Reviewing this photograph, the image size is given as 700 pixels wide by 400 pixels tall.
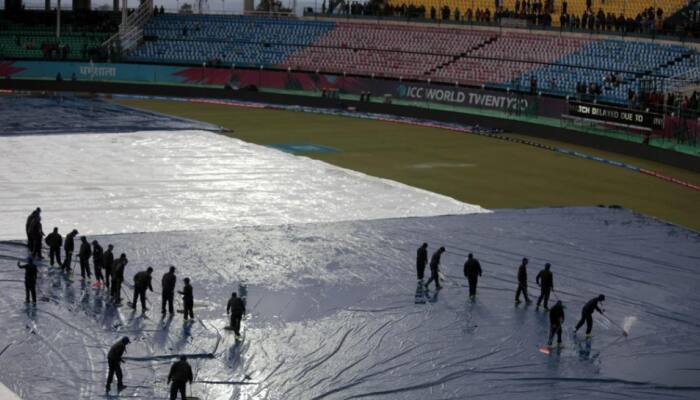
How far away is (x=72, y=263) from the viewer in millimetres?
29484

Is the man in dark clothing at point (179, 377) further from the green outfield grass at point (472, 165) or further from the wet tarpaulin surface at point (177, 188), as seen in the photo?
the green outfield grass at point (472, 165)

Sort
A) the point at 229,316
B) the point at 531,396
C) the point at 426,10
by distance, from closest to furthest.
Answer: the point at 531,396 → the point at 229,316 → the point at 426,10

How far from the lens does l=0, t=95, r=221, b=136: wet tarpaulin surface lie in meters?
52.6

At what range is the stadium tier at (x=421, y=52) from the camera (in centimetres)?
6282

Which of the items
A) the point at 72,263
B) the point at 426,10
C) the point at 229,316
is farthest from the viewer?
the point at 426,10

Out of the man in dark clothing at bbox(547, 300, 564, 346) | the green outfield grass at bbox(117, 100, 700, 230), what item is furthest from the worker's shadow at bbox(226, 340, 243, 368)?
the green outfield grass at bbox(117, 100, 700, 230)

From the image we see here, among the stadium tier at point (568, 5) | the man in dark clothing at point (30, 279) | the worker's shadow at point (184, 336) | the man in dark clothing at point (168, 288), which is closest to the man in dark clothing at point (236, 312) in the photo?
the worker's shadow at point (184, 336)

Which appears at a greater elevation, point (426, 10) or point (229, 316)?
point (426, 10)

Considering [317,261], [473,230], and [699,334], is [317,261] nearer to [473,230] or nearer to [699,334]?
[473,230]

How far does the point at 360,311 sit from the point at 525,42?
48.7 meters

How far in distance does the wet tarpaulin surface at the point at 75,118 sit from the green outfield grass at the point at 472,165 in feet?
9.20

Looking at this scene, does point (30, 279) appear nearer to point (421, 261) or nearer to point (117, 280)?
point (117, 280)

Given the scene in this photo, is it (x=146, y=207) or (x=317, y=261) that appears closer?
(x=317, y=261)

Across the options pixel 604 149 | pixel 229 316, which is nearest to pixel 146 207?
pixel 229 316
